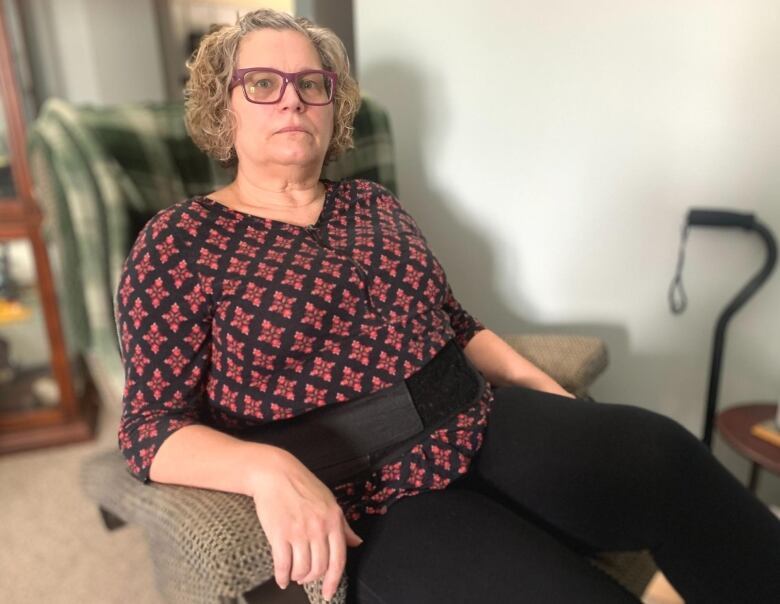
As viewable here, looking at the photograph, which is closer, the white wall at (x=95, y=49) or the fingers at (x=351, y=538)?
the fingers at (x=351, y=538)

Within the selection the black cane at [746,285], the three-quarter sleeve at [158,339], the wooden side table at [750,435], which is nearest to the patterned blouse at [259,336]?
the three-quarter sleeve at [158,339]

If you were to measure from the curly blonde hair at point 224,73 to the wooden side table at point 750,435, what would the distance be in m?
0.96

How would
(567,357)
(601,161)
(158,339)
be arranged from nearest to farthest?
(158,339), (567,357), (601,161)

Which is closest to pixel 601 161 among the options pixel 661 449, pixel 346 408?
pixel 661 449

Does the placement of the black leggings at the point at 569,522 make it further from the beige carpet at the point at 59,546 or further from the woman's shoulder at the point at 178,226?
the beige carpet at the point at 59,546

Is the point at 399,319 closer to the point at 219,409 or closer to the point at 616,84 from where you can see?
the point at 219,409

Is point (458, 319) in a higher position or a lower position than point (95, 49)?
lower

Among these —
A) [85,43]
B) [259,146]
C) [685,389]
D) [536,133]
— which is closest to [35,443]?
[85,43]

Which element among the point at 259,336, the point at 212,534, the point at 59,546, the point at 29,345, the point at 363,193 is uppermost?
the point at 363,193

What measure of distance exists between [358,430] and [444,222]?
0.80 m

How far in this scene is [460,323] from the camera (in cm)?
109

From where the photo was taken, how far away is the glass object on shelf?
187 cm

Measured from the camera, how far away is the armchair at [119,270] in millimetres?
687

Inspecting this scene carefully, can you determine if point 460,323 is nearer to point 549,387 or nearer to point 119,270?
point 549,387
